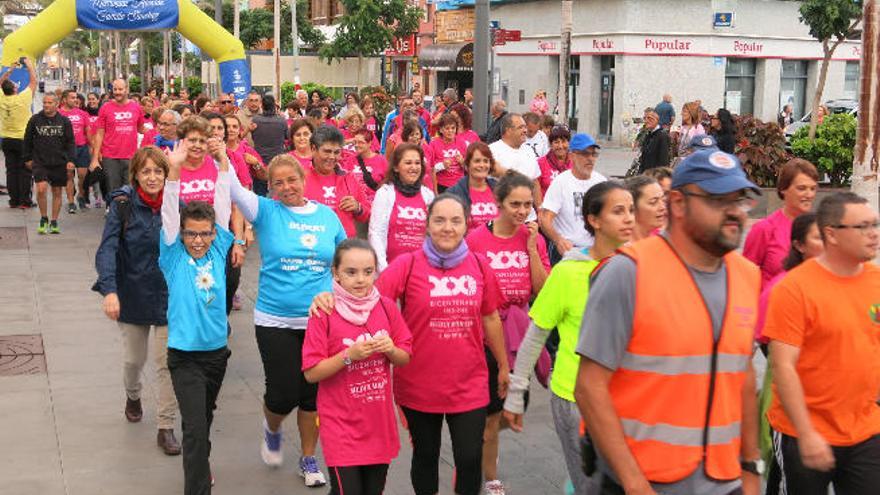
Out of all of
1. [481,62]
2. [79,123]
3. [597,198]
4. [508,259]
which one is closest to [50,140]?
[79,123]

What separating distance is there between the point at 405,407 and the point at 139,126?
11815 mm

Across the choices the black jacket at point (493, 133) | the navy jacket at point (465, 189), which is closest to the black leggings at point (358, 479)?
the navy jacket at point (465, 189)

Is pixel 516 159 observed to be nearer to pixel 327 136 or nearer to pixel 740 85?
pixel 327 136

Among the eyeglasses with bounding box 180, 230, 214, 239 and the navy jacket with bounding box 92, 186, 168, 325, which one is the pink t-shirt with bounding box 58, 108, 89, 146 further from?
the eyeglasses with bounding box 180, 230, 214, 239

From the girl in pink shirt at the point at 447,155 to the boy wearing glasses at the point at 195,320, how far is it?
18.1ft

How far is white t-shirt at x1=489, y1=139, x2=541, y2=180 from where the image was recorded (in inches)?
400

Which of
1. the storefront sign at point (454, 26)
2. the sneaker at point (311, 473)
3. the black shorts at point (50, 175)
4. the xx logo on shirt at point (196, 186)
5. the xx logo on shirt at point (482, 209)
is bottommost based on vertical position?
the sneaker at point (311, 473)

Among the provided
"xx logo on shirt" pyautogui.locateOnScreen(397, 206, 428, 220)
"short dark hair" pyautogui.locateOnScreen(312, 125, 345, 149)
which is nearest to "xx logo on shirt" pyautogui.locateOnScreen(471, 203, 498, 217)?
"xx logo on shirt" pyautogui.locateOnScreen(397, 206, 428, 220)

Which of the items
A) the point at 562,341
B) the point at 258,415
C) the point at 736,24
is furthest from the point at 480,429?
the point at 736,24

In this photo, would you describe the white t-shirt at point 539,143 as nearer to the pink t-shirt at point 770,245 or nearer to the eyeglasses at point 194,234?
the pink t-shirt at point 770,245

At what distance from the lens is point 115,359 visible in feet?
29.9

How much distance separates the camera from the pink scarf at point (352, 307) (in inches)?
197

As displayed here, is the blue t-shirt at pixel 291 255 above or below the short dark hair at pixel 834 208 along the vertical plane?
below

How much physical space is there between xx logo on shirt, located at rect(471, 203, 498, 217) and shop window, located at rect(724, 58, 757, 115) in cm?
3233
